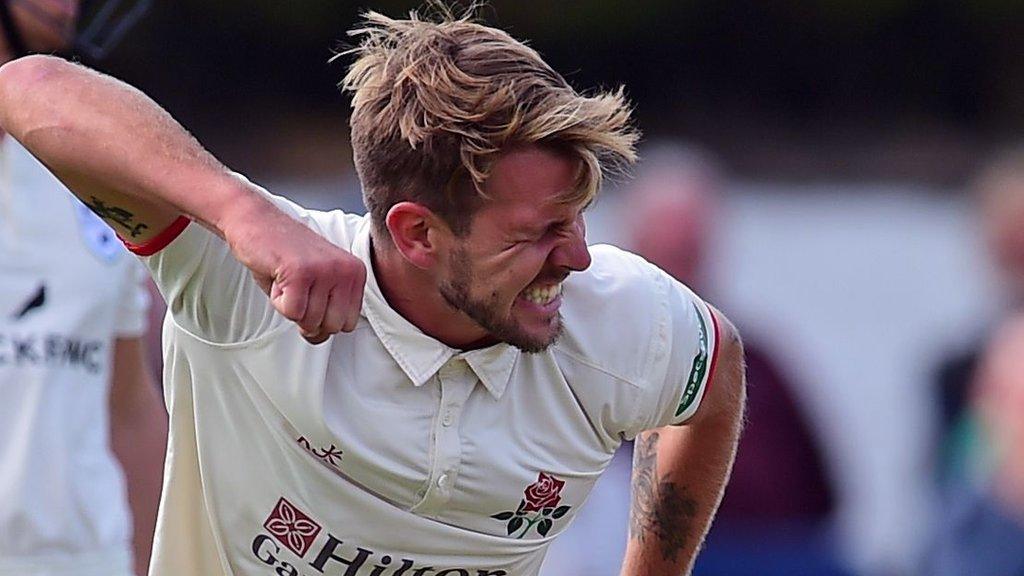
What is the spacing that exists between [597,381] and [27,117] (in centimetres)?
112

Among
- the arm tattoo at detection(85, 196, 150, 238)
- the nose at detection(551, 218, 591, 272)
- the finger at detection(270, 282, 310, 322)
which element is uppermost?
the nose at detection(551, 218, 591, 272)

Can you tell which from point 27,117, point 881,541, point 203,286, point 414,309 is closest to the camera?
point 27,117

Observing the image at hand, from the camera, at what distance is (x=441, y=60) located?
3373 mm

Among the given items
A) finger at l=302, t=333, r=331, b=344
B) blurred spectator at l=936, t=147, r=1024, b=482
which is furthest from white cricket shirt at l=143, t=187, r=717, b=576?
blurred spectator at l=936, t=147, r=1024, b=482

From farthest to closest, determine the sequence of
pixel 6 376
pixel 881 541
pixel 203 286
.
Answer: pixel 881 541 → pixel 6 376 → pixel 203 286

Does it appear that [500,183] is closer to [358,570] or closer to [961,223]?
[358,570]

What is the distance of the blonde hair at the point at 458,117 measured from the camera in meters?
3.30

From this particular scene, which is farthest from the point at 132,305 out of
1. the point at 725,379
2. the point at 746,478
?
the point at 746,478

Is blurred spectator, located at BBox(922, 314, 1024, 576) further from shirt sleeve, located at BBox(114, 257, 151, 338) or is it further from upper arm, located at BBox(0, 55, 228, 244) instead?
upper arm, located at BBox(0, 55, 228, 244)

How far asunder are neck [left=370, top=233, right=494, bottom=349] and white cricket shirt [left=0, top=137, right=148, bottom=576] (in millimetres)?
1331

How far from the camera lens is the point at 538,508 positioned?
142 inches

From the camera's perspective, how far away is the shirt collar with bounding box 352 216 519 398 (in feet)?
11.3

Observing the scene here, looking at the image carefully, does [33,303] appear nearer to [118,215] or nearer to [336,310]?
[118,215]

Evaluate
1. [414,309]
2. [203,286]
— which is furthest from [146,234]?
[414,309]
